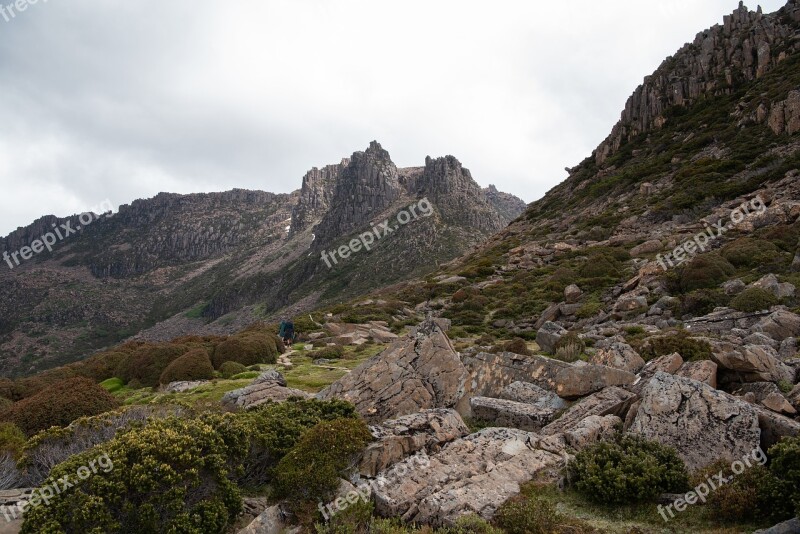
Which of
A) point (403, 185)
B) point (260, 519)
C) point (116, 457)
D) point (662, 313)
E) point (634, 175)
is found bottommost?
point (662, 313)

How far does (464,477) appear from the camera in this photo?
8.10 m

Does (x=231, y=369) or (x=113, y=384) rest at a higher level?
(x=113, y=384)

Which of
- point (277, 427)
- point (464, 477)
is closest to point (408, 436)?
point (464, 477)

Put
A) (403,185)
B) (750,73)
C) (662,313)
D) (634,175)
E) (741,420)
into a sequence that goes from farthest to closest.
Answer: (403,185), (750,73), (634,175), (662,313), (741,420)

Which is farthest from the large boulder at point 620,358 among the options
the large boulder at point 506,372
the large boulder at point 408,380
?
the large boulder at point 408,380

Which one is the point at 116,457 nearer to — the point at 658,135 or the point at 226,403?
the point at 226,403

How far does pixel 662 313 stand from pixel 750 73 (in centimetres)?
5502

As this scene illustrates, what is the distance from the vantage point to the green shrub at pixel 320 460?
25.4 feet

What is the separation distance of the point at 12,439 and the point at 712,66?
78354 mm

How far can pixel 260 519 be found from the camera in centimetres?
721

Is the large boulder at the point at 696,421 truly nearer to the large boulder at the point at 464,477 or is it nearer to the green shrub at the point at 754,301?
the large boulder at the point at 464,477

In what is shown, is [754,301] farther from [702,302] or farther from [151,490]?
[151,490]

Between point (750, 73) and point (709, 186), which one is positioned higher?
point (750, 73)

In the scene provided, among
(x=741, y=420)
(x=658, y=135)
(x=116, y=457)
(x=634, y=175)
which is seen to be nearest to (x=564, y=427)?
(x=741, y=420)
